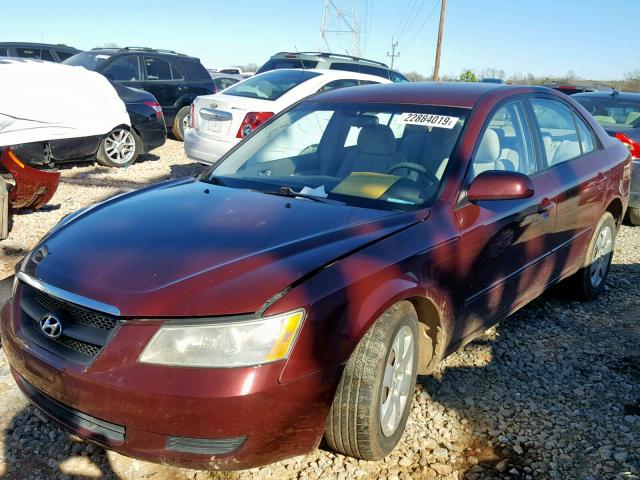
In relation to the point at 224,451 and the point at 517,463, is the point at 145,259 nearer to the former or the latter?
the point at 224,451

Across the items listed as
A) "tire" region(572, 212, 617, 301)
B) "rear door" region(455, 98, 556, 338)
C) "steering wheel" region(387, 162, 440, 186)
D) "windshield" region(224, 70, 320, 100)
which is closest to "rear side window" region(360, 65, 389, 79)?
"windshield" region(224, 70, 320, 100)

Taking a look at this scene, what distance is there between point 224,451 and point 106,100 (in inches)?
295

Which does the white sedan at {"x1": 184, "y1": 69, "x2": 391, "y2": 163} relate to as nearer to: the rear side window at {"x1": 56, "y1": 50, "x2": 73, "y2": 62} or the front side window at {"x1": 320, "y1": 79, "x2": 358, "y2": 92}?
the front side window at {"x1": 320, "y1": 79, "x2": 358, "y2": 92}

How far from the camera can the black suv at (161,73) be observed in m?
11.1

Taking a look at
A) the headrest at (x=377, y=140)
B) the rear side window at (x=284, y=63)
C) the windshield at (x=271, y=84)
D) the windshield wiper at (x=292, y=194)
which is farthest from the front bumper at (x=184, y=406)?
the rear side window at (x=284, y=63)

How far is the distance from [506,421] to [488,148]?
1.47m

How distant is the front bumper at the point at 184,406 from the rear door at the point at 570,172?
2.38 meters

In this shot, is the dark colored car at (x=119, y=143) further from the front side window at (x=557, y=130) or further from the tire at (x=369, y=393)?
the tire at (x=369, y=393)

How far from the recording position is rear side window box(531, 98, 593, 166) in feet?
13.1

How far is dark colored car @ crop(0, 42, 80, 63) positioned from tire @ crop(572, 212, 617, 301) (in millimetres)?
11241

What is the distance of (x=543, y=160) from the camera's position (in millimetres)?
3883

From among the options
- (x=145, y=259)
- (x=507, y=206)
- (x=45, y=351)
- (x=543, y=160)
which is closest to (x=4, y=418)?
(x=45, y=351)

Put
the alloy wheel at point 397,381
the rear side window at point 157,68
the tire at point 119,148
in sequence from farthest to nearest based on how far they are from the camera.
Result: the rear side window at point 157,68, the tire at point 119,148, the alloy wheel at point 397,381

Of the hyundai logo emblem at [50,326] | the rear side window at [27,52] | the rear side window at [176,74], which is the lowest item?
the hyundai logo emblem at [50,326]
